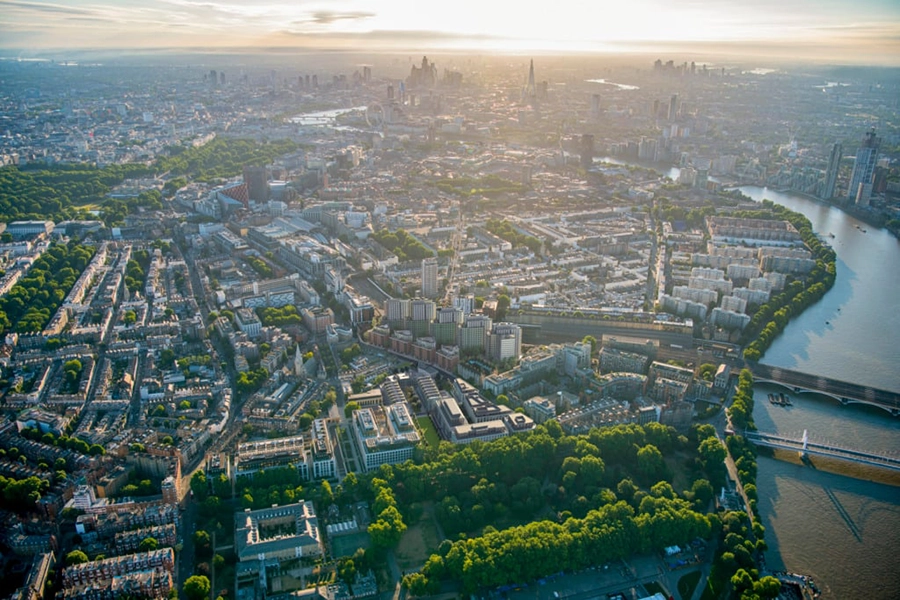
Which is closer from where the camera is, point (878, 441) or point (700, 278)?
point (878, 441)

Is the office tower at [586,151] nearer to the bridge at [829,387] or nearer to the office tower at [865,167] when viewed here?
the office tower at [865,167]

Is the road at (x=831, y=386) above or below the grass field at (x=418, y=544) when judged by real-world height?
above

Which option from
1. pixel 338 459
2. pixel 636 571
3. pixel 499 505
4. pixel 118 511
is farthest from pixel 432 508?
pixel 118 511

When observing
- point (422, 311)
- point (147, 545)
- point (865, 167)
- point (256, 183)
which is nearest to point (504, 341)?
point (422, 311)

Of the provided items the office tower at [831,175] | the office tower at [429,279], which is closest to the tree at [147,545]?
the office tower at [429,279]

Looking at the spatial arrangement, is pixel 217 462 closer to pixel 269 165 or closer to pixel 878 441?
pixel 878 441

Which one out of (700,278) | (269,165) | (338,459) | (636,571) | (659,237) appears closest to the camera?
(636,571)
